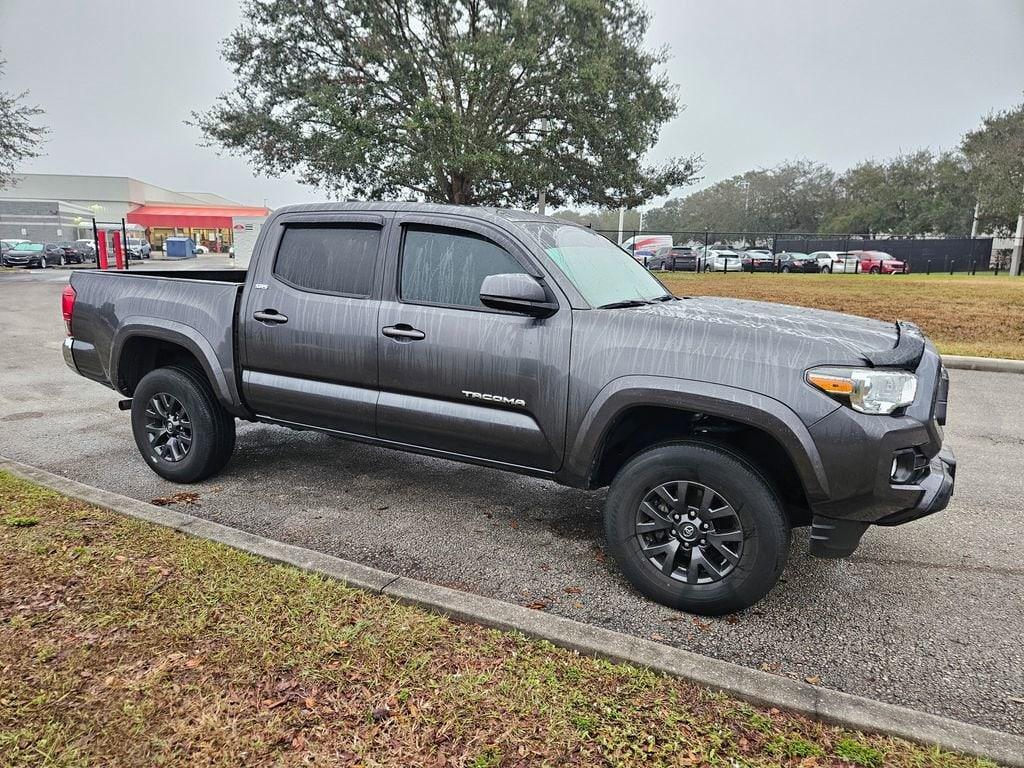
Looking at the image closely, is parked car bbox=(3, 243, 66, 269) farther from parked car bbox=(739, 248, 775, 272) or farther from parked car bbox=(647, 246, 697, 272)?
parked car bbox=(739, 248, 775, 272)

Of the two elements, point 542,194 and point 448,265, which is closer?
point 448,265

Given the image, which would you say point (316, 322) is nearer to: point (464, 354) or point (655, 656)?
point (464, 354)

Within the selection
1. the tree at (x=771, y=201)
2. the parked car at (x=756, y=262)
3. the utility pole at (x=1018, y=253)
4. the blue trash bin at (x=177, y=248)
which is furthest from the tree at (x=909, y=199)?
the blue trash bin at (x=177, y=248)

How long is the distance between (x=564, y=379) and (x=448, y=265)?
1.00m

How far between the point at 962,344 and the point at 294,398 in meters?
10.3

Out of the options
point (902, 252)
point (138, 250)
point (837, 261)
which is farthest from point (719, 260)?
point (138, 250)

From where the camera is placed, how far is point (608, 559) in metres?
3.56

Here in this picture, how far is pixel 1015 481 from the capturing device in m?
4.75

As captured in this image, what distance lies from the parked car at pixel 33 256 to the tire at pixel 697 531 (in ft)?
133

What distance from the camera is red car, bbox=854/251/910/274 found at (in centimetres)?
→ 3534

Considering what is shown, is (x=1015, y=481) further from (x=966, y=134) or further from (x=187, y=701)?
(x=966, y=134)

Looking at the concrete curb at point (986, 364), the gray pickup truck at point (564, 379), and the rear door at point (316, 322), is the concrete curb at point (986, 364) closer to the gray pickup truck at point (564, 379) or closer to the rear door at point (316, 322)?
the gray pickup truck at point (564, 379)

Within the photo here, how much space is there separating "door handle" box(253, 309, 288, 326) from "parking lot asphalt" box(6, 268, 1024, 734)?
1.18 m

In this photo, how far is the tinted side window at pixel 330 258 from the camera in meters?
3.86
